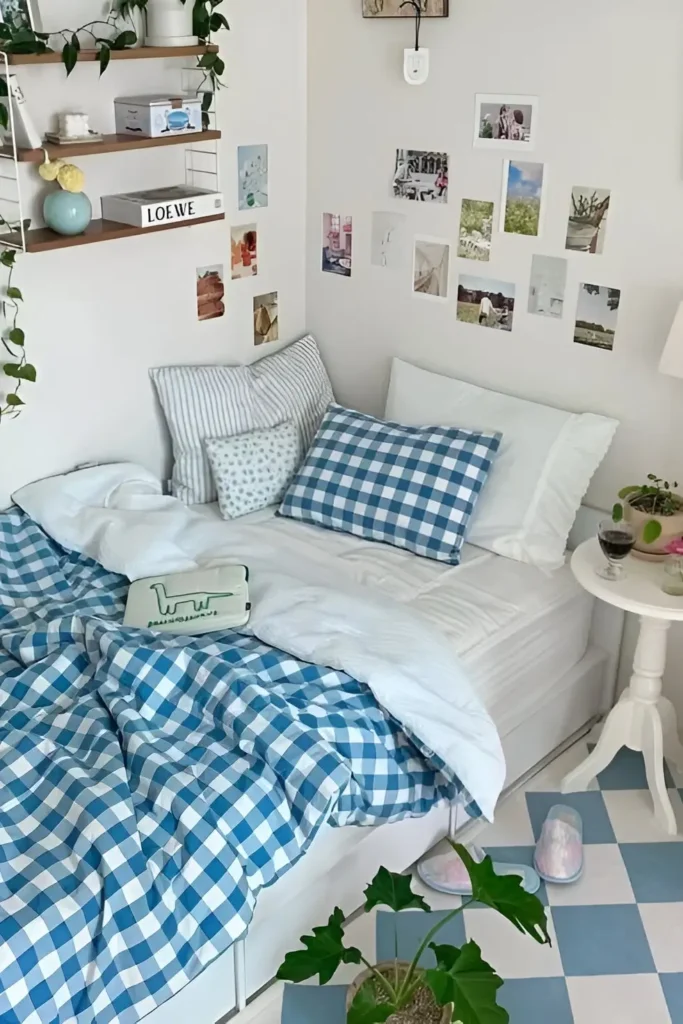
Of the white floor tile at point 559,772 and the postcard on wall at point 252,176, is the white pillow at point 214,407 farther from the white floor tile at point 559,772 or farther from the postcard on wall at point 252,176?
the white floor tile at point 559,772

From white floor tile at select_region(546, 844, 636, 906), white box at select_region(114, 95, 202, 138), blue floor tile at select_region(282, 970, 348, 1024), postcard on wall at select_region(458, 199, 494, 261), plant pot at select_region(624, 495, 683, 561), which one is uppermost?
white box at select_region(114, 95, 202, 138)

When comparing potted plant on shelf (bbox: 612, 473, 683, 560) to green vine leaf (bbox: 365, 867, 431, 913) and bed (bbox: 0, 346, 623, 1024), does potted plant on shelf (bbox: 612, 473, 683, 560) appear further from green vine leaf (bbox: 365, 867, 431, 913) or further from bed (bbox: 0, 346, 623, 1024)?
green vine leaf (bbox: 365, 867, 431, 913)

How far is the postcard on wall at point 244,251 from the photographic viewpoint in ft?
9.55

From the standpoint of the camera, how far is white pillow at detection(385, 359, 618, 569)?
256 centimetres

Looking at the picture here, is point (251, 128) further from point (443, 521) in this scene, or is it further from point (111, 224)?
point (443, 521)

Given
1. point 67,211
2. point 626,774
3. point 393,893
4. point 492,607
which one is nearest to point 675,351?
point 492,607

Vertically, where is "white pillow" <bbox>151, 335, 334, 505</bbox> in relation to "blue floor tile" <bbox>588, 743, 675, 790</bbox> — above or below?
above

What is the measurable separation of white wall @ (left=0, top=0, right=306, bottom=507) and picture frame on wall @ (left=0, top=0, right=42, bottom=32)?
13 centimetres

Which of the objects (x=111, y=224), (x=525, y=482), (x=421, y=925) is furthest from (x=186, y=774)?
(x=111, y=224)

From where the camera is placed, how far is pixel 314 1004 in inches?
77.2

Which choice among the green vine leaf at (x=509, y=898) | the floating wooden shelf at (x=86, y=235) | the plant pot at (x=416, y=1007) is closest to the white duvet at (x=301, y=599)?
the green vine leaf at (x=509, y=898)

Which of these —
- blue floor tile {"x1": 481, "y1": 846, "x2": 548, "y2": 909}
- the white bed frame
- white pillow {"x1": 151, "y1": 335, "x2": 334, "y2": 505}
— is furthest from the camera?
white pillow {"x1": 151, "y1": 335, "x2": 334, "y2": 505}

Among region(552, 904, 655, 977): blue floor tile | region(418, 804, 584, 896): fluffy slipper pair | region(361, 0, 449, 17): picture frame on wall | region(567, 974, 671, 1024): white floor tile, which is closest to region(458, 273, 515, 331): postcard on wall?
region(361, 0, 449, 17): picture frame on wall

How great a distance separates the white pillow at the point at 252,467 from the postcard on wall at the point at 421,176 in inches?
27.6
